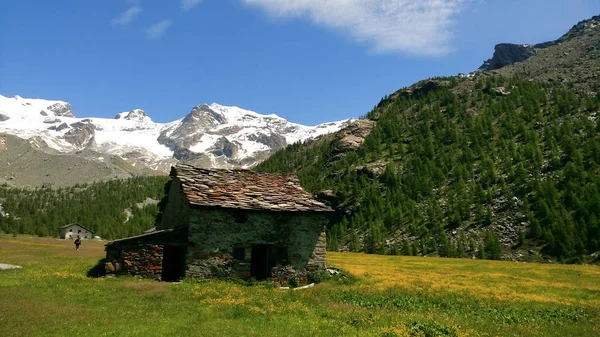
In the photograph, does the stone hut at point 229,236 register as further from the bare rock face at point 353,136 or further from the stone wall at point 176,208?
the bare rock face at point 353,136

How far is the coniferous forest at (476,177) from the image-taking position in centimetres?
7838

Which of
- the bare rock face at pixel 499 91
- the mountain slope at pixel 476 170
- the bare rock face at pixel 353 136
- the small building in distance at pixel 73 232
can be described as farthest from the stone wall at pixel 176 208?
the bare rock face at pixel 499 91

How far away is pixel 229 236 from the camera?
29.2 m

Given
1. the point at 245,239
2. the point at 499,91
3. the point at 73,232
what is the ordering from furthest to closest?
the point at 499,91 < the point at 73,232 < the point at 245,239

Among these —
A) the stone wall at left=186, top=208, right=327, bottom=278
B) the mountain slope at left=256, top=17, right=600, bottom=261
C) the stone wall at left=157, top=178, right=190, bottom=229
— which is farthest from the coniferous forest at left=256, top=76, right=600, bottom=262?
the stone wall at left=157, top=178, right=190, bottom=229

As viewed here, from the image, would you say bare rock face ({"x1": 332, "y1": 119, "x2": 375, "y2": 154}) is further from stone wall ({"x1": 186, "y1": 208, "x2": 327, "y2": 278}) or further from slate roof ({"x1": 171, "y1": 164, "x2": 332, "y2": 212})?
stone wall ({"x1": 186, "y1": 208, "x2": 327, "y2": 278})

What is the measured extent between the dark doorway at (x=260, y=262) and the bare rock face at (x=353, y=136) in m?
133

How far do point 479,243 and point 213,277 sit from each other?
6596cm

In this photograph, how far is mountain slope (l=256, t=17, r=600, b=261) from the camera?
260 ft

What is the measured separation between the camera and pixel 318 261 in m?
31.0

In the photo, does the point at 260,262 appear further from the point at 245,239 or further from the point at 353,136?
the point at 353,136

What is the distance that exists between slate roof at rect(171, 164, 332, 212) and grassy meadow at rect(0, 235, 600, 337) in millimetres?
5660

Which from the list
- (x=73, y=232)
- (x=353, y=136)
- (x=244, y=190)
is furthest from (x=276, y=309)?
(x=73, y=232)

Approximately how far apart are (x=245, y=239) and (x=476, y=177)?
307 feet
